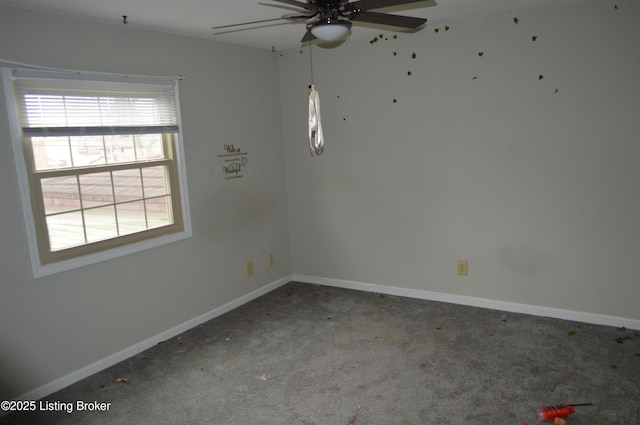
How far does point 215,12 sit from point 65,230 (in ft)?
5.59

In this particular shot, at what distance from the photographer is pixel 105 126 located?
3135 mm

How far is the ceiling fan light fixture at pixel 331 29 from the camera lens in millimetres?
2084

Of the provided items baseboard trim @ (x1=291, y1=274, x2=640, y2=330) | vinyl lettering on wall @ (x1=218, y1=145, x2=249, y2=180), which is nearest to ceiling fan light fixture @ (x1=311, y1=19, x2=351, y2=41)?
vinyl lettering on wall @ (x1=218, y1=145, x2=249, y2=180)

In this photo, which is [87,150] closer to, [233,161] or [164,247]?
[164,247]

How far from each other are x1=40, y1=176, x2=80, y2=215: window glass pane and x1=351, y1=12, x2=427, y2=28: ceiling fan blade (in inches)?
82.0

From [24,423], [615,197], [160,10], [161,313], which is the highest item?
[160,10]

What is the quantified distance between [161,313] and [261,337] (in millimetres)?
792

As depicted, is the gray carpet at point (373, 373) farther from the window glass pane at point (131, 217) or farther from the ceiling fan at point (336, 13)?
the ceiling fan at point (336, 13)

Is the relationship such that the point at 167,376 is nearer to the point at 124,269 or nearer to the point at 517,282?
the point at 124,269

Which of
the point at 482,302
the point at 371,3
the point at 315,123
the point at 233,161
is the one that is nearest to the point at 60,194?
the point at 233,161

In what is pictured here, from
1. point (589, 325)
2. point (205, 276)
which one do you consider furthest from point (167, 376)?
point (589, 325)

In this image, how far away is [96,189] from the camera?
10.4 ft

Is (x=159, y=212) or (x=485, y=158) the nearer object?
(x=159, y=212)

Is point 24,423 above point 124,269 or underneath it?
underneath
